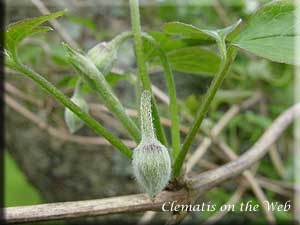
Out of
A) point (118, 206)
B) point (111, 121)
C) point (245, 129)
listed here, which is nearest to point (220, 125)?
point (245, 129)

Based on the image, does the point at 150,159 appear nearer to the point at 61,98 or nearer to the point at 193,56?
the point at 61,98

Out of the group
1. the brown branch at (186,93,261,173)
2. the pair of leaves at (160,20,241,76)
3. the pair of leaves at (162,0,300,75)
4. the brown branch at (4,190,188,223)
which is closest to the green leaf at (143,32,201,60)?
the pair of leaves at (160,20,241,76)

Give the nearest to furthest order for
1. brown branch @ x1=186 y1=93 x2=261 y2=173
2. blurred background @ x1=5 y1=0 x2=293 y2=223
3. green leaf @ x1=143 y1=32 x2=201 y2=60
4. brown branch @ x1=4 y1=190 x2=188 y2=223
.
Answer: brown branch @ x1=4 y1=190 x2=188 y2=223 < green leaf @ x1=143 y1=32 x2=201 y2=60 < brown branch @ x1=186 y1=93 x2=261 y2=173 < blurred background @ x1=5 y1=0 x2=293 y2=223

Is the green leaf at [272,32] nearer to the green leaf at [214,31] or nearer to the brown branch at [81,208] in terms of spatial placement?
the green leaf at [214,31]

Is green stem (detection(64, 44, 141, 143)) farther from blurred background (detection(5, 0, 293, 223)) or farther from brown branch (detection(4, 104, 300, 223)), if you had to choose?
blurred background (detection(5, 0, 293, 223))

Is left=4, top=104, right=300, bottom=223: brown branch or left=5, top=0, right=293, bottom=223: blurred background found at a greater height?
left=4, top=104, right=300, bottom=223: brown branch

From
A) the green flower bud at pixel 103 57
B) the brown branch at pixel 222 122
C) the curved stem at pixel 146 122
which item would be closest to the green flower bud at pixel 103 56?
the green flower bud at pixel 103 57

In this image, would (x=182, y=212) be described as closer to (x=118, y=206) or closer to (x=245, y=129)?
(x=118, y=206)
